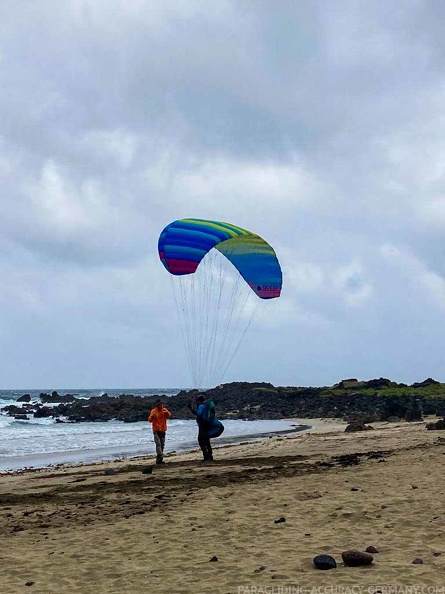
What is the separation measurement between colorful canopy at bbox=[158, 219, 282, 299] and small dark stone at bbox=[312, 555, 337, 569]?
1085 cm

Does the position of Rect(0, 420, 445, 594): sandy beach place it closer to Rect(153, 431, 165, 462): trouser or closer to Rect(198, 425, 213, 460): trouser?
Rect(198, 425, 213, 460): trouser

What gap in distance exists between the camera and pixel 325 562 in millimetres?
5805

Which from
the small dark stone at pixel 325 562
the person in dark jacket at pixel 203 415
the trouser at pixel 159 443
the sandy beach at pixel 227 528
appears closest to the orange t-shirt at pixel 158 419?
the trouser at pixel 159 443

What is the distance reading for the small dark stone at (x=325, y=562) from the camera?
5797 mm

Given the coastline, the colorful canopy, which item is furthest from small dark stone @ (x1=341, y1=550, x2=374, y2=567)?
the coastline

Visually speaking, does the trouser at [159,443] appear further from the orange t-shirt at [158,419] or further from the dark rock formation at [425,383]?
the dark rock formation at [425,383]

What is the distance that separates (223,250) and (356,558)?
40.5 feet

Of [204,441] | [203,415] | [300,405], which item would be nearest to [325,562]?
[203,415]

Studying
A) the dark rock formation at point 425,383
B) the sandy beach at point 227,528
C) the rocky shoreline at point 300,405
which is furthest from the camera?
the dark rock formation at point 425,383

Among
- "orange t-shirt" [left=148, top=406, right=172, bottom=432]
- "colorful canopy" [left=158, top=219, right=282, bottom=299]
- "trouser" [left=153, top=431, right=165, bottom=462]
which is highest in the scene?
"colorful canopy" [left=158, top=219, right=282, bottom=299]

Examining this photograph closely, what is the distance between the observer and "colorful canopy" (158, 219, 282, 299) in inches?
635

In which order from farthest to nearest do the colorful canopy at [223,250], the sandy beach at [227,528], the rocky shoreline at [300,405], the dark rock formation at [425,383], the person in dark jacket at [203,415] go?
the dark rock formation at [425,383] → the rocky shoreline at [300,405] → the colorful canopy at [223,250] → the person in dark jacket at [203,415] → the sandy beach at [227,528]

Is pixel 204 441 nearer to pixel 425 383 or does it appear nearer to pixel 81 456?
pixel 81 456

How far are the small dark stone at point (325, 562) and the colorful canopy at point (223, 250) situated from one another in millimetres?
10853
